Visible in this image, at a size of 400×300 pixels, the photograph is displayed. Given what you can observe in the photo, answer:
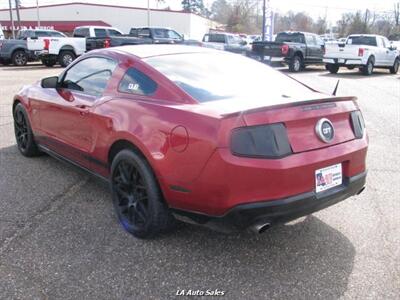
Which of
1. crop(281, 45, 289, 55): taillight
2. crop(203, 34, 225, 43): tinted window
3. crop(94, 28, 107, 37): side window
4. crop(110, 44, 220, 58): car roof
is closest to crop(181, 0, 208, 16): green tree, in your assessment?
crop(203, 34, 225, 43): tinted window

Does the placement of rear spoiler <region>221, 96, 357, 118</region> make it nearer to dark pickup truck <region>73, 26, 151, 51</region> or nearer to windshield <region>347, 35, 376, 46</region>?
→ dark pickup truck <region>73, 26, 151, 51</region>

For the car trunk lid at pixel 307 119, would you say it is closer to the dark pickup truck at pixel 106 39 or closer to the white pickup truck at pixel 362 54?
the white pickup truck at pixel 362 54

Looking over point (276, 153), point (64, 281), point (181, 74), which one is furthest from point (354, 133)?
A: point (64, 281)

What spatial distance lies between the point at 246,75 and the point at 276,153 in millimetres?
1235

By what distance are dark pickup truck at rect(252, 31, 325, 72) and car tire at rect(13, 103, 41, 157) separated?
53.2ft

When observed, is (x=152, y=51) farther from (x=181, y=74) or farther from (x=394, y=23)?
(x=394, y=23)

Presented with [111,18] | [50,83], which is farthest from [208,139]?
[111,18]

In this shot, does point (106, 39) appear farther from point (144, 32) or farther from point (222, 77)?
point (222, 77)

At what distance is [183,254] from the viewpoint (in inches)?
136

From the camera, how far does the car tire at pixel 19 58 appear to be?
878 inches

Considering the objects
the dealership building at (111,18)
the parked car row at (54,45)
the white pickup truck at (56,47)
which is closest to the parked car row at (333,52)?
the parked car row at (54,45)

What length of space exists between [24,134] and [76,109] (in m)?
1.91

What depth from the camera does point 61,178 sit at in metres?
5.15

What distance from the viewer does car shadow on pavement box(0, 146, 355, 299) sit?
299 centimetres
